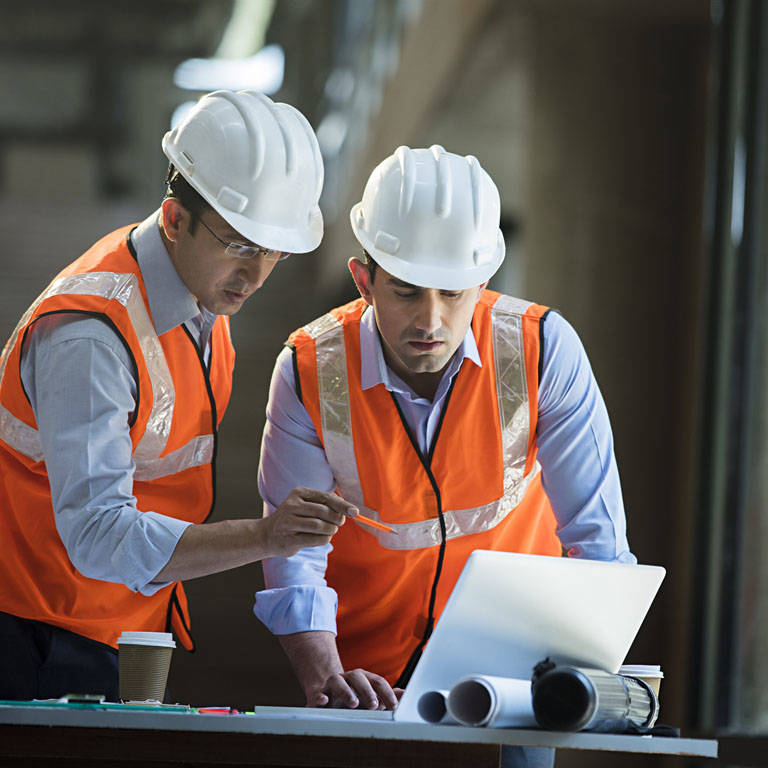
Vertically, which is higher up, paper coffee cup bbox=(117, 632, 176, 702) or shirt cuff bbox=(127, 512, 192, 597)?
shirt cuff bbox=(127, 512, 192, 597)

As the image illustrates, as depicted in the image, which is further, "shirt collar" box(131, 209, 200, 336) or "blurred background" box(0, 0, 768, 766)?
"blurred background" box(0, 0, 768, 766)

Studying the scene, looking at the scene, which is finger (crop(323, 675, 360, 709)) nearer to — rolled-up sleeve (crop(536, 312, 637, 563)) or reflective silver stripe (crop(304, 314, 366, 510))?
reflective silver stripe (crop(304, 314, 366, 510))

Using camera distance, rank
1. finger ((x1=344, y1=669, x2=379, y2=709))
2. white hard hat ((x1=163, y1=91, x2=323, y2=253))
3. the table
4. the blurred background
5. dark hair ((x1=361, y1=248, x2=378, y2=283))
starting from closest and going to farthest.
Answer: the table < finger ((x1=344, y1=669, x2=379, y2=709)) < white hard hat ((x1=163, y1=91, x2=323, y2=253)) < dark hair ((x1=361, y1=248, x2=378, y2=283)) < the blurred background

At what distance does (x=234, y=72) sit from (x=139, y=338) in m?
5.81

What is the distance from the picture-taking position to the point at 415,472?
254cm

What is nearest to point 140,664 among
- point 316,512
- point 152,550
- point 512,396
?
point 152,550

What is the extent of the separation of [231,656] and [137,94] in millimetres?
3603

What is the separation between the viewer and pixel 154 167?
303 inches

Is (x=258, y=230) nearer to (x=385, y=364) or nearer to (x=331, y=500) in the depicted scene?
(x=385, y=364)

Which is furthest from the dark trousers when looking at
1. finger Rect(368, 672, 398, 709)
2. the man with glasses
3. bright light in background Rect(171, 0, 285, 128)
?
bright light in background Rect(171, 0, 285, 128)

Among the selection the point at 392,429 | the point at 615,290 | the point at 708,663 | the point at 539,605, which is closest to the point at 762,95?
the point at 615,290

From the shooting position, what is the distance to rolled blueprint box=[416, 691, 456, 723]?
5.55ft

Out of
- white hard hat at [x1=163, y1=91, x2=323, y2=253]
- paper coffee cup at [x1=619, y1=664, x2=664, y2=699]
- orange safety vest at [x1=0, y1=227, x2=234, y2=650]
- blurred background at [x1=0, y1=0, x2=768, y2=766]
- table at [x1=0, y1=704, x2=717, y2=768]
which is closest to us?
table at [x1=0, y1=704, x2=717, y2=768]

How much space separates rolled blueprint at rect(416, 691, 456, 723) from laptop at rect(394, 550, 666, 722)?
0.01 m
